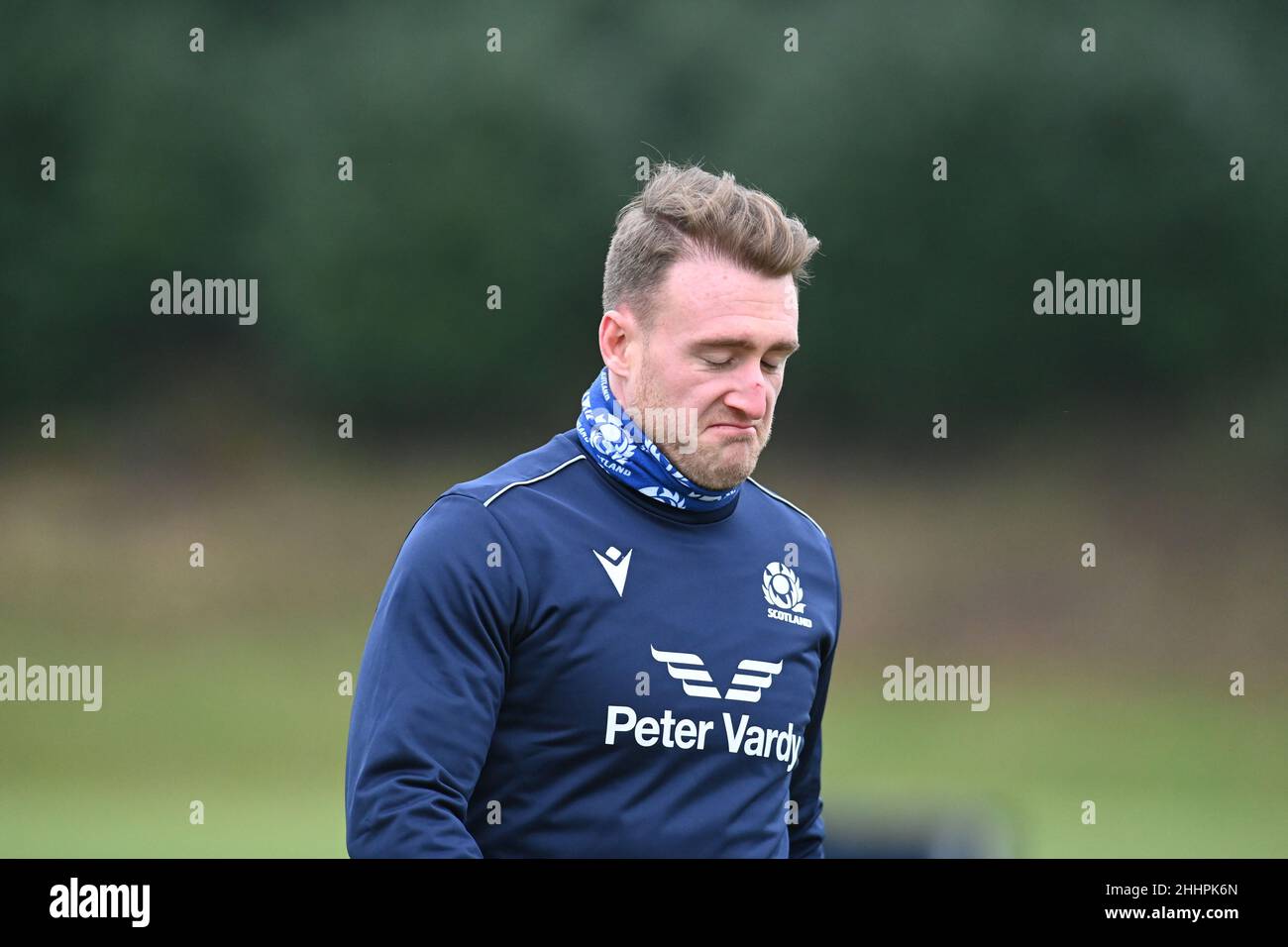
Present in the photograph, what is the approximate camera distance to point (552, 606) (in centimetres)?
264

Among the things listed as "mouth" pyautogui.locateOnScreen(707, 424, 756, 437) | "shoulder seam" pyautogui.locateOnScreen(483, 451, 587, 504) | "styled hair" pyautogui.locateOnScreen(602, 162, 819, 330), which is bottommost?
"shoulder seam" pyautogui.locateOnScreen(483, 451, 587, 504)

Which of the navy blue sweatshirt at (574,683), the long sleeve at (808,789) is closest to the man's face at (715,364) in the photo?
the navy blue sweatshirt at (574,683)

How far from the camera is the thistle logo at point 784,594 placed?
2.96 m

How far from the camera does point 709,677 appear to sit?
109 inches

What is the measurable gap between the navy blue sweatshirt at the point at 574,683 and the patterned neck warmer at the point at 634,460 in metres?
0.03

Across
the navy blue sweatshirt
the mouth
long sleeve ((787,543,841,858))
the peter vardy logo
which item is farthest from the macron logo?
long sleeve ((787,543,841,858))

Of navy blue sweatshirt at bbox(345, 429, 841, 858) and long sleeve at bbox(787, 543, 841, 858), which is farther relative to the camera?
long sleeve at bbox(787, 543, 841, 858)

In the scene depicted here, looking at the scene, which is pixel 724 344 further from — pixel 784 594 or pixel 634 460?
pixel 784 594

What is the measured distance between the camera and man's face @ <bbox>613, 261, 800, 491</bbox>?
2.82 meters

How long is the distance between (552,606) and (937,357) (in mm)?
14922

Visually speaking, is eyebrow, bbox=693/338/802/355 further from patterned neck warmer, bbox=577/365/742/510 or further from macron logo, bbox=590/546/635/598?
macron logo, bbox=590/546/635/598

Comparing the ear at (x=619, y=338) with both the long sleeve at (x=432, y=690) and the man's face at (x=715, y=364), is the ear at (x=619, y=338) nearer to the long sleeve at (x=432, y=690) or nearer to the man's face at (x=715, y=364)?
the man's face at (x=715, y=364)

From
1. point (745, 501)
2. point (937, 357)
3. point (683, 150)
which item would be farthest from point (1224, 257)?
point (745, 501)
